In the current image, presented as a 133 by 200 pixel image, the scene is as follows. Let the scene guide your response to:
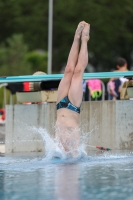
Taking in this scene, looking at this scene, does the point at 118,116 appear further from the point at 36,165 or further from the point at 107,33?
the point at 107,33

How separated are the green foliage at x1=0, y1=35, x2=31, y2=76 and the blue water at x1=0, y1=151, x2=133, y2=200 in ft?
98.6

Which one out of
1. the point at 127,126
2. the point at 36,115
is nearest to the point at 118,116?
the point at 127,126

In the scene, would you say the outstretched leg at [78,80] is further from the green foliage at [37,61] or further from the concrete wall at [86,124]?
the green foliage at [37,61]

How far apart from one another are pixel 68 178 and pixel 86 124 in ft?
15.8

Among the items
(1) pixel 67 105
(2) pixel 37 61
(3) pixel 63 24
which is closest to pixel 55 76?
(1) pixel 67 105

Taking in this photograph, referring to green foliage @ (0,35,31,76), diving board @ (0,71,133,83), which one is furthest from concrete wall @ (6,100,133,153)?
green foliage @ (0,35,31,76)

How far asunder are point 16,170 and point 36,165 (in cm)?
59

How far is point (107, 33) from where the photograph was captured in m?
48.6

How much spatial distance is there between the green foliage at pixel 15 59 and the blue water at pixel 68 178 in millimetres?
30061

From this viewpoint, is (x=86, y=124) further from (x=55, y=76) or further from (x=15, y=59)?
(x=15, y=59)

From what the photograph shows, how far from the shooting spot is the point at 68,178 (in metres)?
7.32

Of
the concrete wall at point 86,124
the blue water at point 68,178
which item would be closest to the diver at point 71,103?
the blue water at point 68,178

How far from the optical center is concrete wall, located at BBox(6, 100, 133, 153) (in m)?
11.9

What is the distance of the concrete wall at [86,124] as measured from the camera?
39.1ft
